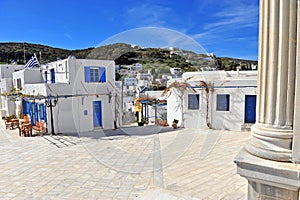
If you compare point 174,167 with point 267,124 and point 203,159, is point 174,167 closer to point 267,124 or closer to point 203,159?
point 203,159

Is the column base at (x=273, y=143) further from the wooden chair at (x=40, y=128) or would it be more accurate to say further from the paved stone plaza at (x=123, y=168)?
the wooden chair at (x=40, y=128)

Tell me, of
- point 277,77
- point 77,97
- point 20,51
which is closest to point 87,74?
point 77,97

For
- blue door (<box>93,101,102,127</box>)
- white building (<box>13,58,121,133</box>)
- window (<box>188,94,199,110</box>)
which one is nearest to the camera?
white building (<box>13,58,121,133</box>)

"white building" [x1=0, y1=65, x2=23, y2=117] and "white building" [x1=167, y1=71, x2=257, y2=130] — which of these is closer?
"white building" [x1=167, y1=71, x2=257, y2=130]

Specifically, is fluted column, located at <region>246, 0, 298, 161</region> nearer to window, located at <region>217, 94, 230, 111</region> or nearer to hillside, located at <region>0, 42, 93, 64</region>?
window, located at <region>217, 94, 230, 111</region>

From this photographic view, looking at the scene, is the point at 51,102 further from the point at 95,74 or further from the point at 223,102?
the point at 223,102

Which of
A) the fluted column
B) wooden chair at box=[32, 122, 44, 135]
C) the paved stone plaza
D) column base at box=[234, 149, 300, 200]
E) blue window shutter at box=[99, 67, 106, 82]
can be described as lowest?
the paved stone plaza

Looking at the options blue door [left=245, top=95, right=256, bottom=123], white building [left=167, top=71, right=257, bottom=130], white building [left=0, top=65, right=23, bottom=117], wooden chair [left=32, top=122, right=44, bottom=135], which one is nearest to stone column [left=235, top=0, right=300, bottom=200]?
white building [left=167, top=71, right=257, bottom=130]

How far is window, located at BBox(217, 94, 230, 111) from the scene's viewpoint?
36.3 feet

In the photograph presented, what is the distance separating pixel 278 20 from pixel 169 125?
11850 millimetres

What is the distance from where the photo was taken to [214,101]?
11320 millimetres

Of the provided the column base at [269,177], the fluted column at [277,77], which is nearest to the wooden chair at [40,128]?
the column base at [269,177]

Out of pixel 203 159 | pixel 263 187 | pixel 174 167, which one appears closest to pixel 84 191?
pixel 174 167

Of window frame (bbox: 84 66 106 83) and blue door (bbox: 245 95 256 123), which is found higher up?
window frame (bbox: 84 66 106 83)
